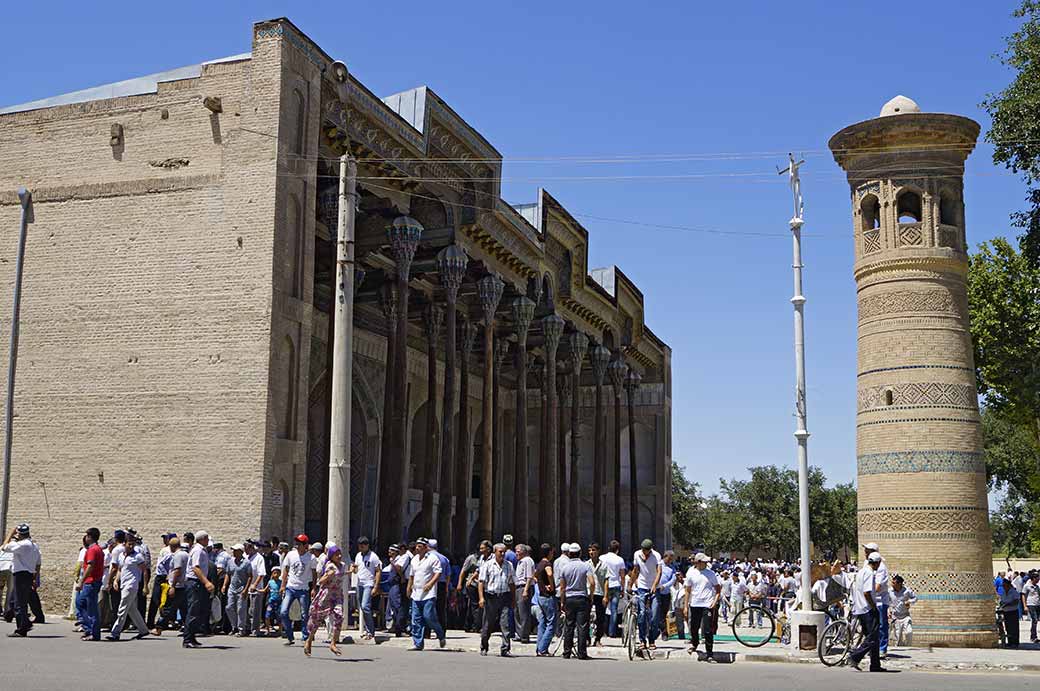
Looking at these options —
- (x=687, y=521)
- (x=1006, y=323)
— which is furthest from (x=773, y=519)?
(x=1006, y=323)

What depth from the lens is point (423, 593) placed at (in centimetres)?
1401

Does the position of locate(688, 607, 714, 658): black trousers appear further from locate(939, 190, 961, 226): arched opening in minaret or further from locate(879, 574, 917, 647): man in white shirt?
locate(939, 190, 961, 226): arched opening in minaret

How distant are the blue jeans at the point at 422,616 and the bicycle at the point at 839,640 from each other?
4.79m

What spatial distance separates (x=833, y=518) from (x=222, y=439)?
191 ft

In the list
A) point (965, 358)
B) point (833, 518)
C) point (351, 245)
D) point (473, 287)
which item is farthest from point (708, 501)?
point (351, 245)

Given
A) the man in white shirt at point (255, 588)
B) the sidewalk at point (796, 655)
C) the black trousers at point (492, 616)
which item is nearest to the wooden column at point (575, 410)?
the sidewalk at point (796, 655)

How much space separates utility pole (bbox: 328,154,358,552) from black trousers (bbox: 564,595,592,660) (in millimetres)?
3198

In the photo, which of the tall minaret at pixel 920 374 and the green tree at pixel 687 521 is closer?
the tall minaret at pixel 920 374

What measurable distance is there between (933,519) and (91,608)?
506 inches

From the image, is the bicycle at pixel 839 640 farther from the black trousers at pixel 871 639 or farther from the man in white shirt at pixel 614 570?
the man in white shirt at pixel 614 570

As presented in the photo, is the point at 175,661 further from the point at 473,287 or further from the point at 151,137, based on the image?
the point at 473,287

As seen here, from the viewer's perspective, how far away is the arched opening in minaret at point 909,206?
19859mm

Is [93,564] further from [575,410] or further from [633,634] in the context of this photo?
[575,410]

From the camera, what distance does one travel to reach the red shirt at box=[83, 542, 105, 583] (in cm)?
1357
